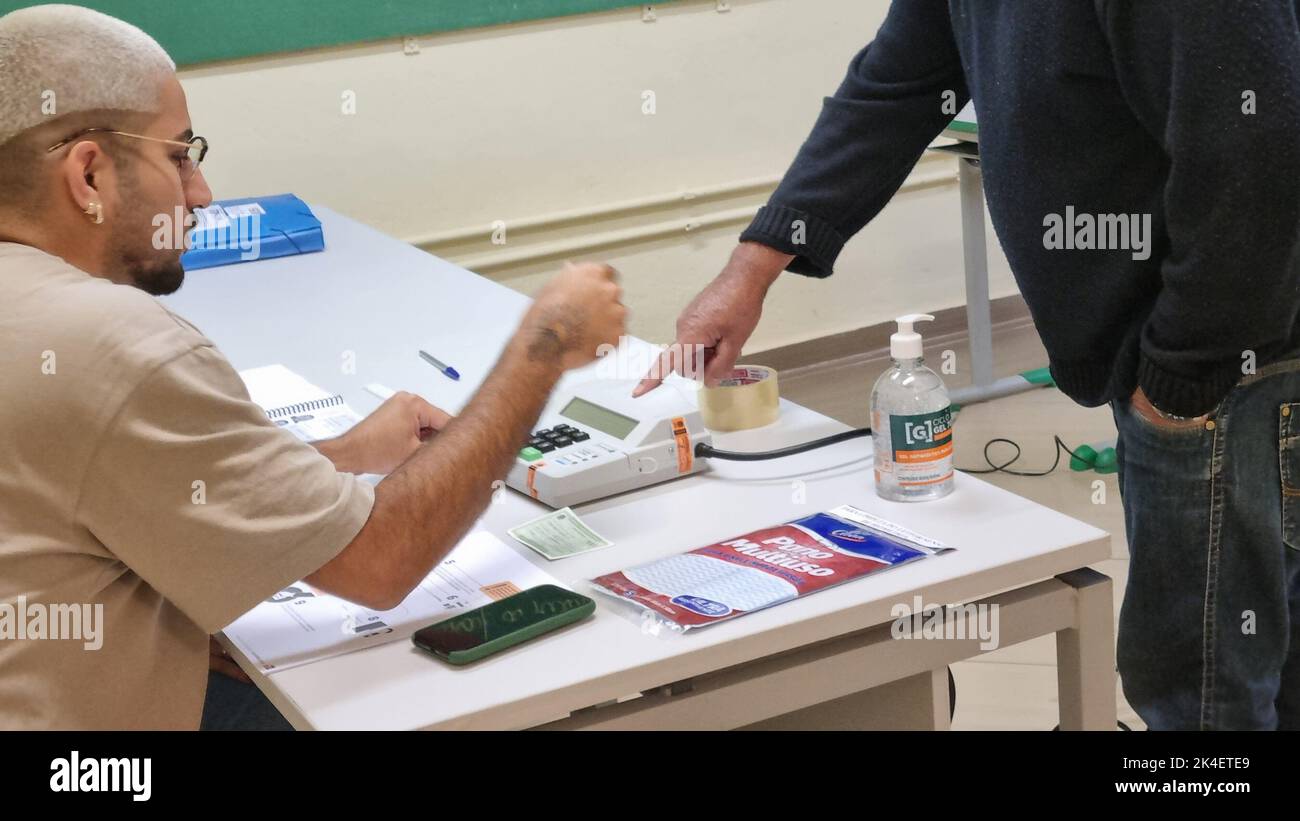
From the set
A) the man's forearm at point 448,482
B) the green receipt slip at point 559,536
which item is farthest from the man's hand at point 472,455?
the green receipt slip at point 559,536

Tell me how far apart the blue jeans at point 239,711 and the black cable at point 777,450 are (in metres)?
0.55

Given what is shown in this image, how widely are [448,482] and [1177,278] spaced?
0.67 meters

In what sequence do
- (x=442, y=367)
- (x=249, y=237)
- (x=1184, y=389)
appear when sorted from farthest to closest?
(x=249, y=237) < (x=442, y=367) < (x=1184, y=389)

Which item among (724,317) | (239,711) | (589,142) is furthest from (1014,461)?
(239,711)

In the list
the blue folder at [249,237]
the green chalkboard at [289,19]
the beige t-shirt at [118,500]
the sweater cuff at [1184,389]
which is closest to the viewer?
the beige t-shirt at [118,500]

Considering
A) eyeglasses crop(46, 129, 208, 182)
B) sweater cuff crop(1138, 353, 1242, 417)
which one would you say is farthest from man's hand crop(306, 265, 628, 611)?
sweater cuff crop(1138, 353, 1242, 417)

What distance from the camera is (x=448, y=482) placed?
1265 mm

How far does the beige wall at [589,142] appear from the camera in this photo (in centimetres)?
351

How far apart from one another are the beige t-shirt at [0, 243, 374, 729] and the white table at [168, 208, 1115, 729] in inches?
4.0

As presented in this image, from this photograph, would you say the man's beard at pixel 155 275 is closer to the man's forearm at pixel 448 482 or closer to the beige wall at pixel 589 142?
the man's forearm at pixel 448 482

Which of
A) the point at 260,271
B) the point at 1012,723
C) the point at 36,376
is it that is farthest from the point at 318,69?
the point at 36,376

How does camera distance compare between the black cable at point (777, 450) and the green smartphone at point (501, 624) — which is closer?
the green smartphone at point (501, 624)

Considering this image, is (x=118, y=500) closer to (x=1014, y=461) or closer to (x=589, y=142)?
(x=1014, y=461)

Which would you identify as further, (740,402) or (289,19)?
(289,19)
